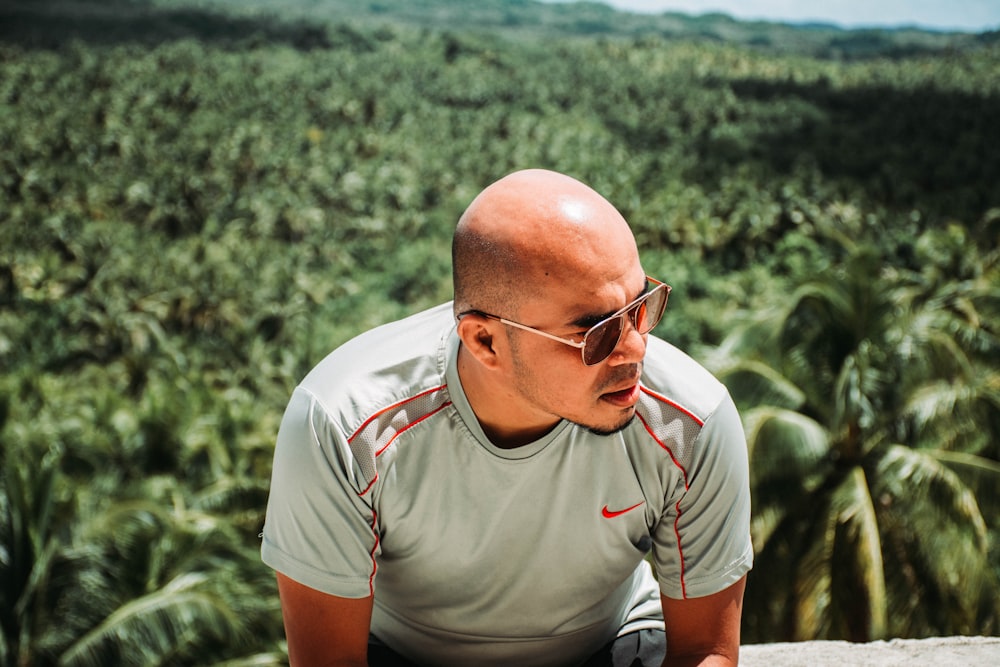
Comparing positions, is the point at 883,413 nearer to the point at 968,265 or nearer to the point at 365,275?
the point at 968,265

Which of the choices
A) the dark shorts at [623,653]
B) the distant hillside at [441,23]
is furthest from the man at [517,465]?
the distant hillside at [441,23]

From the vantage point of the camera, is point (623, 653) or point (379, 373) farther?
point (623, 653)

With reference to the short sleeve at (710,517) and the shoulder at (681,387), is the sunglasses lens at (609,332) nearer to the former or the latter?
the shoulder at (681,387)

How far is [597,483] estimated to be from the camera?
7.14 feet

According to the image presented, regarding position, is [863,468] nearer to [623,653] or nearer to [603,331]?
[623,653]

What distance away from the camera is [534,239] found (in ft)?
6.39

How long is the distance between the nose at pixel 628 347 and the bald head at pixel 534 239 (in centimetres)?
14

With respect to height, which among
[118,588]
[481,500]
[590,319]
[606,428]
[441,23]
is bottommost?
[118,588]

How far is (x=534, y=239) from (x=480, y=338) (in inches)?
11.6

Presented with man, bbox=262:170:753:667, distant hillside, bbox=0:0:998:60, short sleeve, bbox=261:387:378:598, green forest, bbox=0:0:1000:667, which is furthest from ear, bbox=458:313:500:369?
distant hillside, bbox=0:0:998:60

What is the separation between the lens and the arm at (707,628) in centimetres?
225

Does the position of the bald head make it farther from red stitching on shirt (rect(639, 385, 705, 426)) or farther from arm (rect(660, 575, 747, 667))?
arm (rect(660, 575, 747, 667))

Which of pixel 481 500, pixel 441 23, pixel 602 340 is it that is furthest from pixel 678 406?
pixel 441 23

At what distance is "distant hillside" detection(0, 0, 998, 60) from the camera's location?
84.8m
